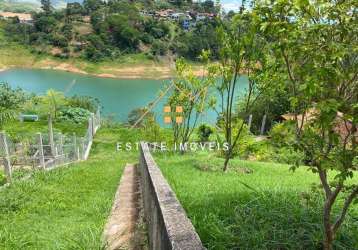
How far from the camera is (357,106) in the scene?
2141 millimetres

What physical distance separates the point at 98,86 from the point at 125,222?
47.8m

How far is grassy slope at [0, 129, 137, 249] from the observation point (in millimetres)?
3906

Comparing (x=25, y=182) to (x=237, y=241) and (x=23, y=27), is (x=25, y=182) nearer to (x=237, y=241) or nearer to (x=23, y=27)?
(x=237, y=241)

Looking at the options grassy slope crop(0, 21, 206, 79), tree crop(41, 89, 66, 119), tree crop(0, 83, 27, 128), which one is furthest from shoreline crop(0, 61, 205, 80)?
tree crop(0, 83, 27, 128)

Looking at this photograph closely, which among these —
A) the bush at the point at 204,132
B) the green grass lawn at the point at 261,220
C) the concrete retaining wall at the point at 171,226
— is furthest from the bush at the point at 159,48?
the concrete retaining wall at the point at 171,226

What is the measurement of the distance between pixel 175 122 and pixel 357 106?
12.0 m

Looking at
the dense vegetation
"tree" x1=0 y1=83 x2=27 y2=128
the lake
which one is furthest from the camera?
the lake

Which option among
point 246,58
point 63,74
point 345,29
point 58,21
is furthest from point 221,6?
point 58,21

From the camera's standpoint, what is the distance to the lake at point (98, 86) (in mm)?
41522

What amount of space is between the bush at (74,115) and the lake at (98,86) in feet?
32.4

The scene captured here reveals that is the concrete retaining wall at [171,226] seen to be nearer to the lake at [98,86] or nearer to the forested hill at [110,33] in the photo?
the lake at [98,86]

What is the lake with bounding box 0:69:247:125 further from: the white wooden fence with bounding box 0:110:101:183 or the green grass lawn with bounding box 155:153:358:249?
the green grass lawn with bounding box 155:153:358:249

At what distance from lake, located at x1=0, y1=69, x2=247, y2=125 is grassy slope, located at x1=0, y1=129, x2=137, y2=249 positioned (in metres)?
26.3

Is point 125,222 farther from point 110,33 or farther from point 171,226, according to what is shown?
point 110,33
